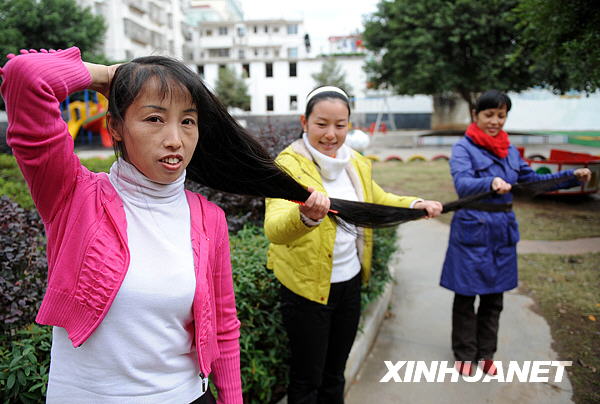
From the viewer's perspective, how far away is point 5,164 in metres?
6.91

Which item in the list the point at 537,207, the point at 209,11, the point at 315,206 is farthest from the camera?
the point at 209,11

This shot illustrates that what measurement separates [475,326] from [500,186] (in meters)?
1.00

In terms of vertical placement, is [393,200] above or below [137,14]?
below

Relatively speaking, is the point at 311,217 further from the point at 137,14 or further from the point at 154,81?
the point at 137,14

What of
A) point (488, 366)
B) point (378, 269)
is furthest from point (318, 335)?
point (378, 269)

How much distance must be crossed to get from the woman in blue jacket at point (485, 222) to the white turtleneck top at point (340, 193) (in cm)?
98

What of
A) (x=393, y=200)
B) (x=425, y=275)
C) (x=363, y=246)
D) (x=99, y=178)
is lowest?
(x=425, y=275)

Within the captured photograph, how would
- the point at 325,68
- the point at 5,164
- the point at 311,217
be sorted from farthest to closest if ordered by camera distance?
the point at 325,68 < the point at 5,164 < the point at 311,217

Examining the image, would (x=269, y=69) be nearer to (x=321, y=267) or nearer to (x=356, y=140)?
(x=356, y=140)

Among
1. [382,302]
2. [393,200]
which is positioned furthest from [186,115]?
[382,302]

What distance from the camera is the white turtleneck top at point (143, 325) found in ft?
3.92

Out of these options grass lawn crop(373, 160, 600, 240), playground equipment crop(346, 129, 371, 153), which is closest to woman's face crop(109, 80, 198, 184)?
grass lawn crop(373, 160, 600, 240)

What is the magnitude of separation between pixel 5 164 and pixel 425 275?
599cm

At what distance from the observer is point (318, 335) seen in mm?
2225
